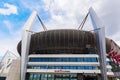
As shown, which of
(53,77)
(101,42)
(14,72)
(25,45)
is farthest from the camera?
(14,72)

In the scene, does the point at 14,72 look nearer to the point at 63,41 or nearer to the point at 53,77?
the point at 53,77

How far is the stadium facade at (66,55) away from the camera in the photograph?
66613 millimetres

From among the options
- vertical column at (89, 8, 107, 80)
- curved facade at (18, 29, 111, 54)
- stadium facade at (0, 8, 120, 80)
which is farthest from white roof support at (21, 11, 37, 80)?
vertical column at (89, 8, 107, 80)

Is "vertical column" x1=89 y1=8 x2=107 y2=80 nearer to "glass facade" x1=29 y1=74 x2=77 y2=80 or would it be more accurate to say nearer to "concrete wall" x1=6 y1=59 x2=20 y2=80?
"glass facade" x1=29 y1=74 x2=77 y2=80

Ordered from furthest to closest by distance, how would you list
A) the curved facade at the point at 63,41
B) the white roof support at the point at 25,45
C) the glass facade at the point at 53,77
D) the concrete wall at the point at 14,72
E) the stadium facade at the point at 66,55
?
the concrete wall at the point at 14,72, the curved facade at the point at 63,41, the glass facade at the point at 53,77, the stadium facade at the point at 66,55, the white roof support at the point at 25,45

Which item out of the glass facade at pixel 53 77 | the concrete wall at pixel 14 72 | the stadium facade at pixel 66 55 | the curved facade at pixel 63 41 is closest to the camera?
the stadium facade at pixel 66 55

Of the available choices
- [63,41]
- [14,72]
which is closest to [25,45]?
[14,72]

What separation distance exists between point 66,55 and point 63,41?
4.89 metres

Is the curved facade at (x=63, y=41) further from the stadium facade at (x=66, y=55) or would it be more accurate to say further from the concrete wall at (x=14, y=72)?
the concrete wall at (x=14, y=72)

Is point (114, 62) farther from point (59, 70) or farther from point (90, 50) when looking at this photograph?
point (59, 70)

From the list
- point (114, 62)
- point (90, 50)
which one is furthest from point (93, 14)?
point (114, 62)

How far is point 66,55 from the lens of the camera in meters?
69.4

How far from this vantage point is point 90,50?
72000mm

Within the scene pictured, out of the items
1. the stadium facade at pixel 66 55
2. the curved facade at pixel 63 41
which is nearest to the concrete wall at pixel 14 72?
the stadium facade at pixel 66 55
